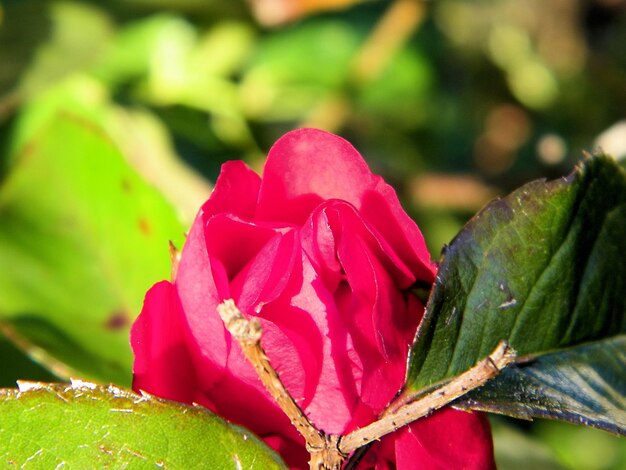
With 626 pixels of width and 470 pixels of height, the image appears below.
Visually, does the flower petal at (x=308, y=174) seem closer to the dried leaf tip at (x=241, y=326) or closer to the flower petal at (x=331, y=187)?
the flower petal at (x=331, y=187)

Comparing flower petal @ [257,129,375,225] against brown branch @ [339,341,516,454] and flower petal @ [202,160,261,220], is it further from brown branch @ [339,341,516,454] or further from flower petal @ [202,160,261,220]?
brown branch @ [339,341,516,454]

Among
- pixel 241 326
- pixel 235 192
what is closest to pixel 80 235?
pixel 235 192

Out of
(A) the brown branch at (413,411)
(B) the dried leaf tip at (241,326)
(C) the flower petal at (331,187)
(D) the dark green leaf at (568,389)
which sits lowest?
(D) the dark green leaf at (568,389)

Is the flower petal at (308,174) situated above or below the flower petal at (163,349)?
above

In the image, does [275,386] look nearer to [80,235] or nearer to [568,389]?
[568,389]

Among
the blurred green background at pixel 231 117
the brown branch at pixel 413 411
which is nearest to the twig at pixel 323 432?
the brown branch at pixel 413 411

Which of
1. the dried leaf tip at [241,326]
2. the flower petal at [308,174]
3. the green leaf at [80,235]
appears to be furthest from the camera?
the green leaf at [80,235]

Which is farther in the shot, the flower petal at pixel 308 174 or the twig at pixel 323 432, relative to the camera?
the flower petal at pixel 308 174
